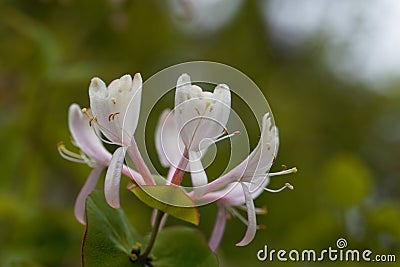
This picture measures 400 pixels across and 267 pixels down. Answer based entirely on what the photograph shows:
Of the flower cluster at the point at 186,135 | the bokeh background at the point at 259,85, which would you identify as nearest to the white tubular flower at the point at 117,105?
the flower cluster at the point at 186,135

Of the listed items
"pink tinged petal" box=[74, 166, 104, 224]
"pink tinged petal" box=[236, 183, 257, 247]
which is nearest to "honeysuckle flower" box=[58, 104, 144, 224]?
"pink tinged petal" box=[74, 166, 104, 224]

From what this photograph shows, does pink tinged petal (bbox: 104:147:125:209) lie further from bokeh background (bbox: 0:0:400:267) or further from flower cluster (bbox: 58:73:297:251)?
bokeh background (bbox: 0:0:400:267)

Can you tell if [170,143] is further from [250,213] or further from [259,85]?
[259,85]

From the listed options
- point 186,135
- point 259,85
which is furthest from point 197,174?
point 259,85

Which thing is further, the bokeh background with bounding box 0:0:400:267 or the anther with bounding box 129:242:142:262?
the bokeh background with bounding box 0:0:400:267

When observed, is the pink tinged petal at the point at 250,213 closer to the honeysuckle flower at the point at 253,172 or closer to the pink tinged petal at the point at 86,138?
the honeysuckle flower at the point at 253,172

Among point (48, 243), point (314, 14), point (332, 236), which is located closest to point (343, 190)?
point (332, 236)
